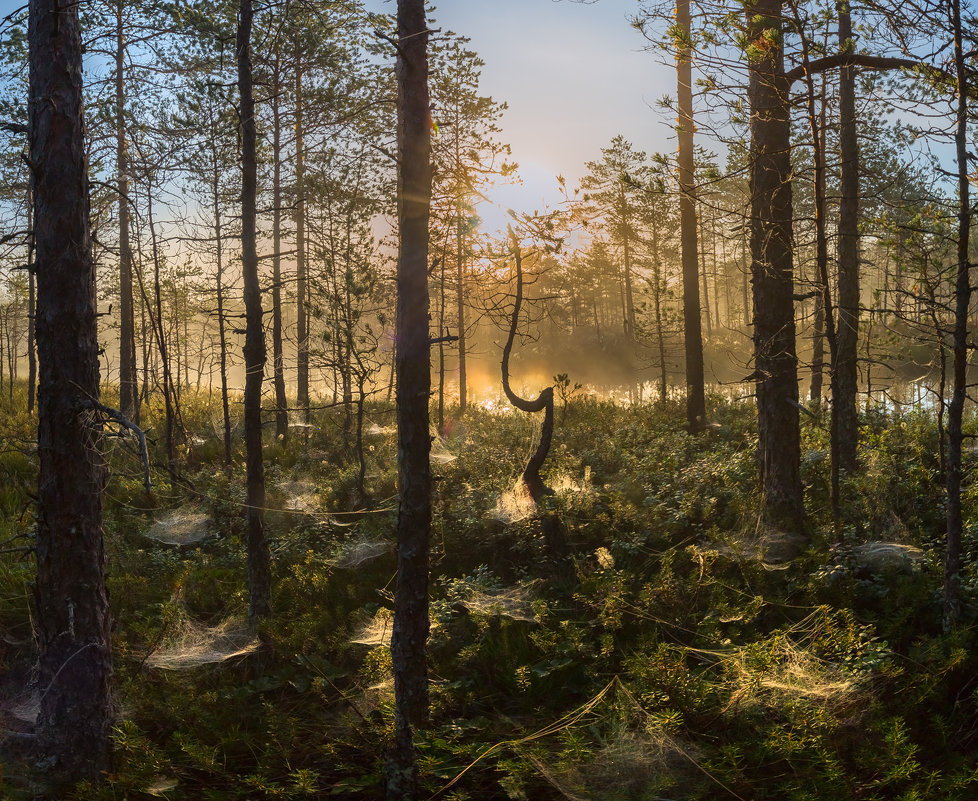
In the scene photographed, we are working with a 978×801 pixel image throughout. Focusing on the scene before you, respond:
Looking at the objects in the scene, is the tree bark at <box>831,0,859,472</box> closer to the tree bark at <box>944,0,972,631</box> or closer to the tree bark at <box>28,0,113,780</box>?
the tree bark at <box>944,0,972,631</box>

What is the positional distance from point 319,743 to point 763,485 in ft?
18.0

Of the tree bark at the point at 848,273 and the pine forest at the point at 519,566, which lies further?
the tree bark at the point at 848,273

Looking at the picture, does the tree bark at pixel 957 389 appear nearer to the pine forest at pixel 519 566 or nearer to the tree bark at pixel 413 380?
the pine forest at pixel 519 566

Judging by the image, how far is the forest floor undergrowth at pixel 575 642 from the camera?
13.5 ft

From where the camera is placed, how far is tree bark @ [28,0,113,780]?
15.8ft

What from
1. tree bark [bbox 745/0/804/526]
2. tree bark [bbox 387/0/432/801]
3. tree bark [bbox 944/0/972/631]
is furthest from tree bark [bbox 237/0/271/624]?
tree bark [bbox 944/0/972/631]

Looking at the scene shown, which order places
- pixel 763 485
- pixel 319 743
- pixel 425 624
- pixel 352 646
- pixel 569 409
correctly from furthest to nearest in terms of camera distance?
pixel 569 409
pixel 763 485
pixel 352 646
pixel 319 743
pixel 425 624

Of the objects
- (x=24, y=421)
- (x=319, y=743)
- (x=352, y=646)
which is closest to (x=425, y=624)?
(x=319, y=743)

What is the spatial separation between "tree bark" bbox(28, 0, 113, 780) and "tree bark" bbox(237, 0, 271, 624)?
226 centimetres

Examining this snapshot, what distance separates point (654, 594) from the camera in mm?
6352

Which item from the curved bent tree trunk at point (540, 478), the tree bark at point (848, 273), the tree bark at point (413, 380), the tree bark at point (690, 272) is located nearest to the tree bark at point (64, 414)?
the tree bark at point (413, 380)

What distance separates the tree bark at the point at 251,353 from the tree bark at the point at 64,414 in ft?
7.42

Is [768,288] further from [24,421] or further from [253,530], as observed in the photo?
[24,421]

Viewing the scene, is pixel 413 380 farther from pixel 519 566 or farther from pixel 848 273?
pixel 848 273
